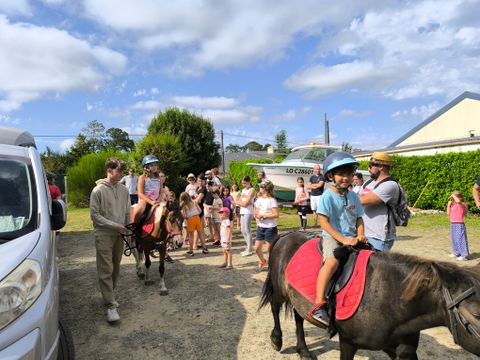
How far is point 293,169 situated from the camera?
15.1 m

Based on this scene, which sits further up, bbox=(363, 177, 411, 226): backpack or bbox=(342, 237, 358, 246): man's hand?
bbox=(363, 177, 411, 226): backpack

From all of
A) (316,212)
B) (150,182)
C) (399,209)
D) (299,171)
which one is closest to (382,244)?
(399,209)

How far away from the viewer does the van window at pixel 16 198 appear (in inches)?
96.9

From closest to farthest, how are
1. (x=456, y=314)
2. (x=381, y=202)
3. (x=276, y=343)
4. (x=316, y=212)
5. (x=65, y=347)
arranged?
(x=456, y=314), (x=65, y=347), (x=381, y=202), (x=276, y=343), (x=316, y=212)

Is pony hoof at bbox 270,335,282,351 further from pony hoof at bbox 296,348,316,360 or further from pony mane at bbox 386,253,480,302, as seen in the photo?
pony mane at bbox 386,253,480,302

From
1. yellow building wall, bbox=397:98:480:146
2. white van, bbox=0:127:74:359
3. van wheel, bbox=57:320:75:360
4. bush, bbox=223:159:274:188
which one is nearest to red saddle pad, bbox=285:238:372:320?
white van, bbox=0:127:74:359

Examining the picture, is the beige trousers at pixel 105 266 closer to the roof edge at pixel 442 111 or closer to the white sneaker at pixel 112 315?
the white sneaker at pixel 112 315

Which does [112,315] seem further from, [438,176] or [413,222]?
[438,176]

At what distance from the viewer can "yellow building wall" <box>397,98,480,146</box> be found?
2349 centimetres

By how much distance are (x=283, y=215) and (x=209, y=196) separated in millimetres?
5732

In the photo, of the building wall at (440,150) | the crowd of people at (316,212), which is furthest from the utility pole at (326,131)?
the crowd of people at (316,212)

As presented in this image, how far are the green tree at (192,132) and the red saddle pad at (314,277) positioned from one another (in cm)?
2328

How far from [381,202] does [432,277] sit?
1339mm

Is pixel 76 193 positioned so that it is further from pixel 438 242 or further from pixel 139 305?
pixel 438 242
